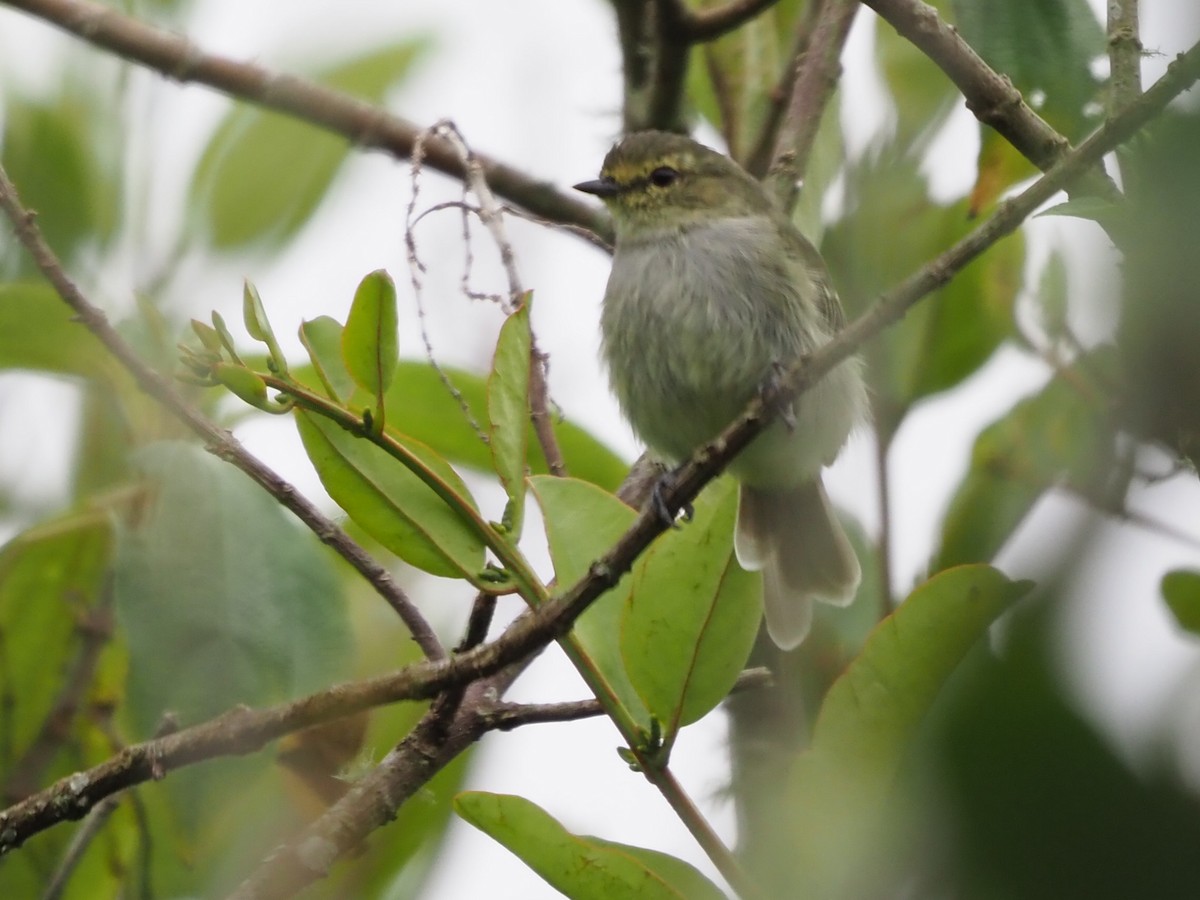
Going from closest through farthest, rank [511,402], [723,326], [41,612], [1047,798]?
1. [1047,798]
2. [511,402]
3. [41,612]
4. [723,326]

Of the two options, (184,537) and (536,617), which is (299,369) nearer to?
(184,537)

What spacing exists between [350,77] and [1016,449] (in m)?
1.92

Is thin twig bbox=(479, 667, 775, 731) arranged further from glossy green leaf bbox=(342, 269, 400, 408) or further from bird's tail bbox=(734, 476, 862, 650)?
bird's tail bbox=(734, 476, 862, 650)

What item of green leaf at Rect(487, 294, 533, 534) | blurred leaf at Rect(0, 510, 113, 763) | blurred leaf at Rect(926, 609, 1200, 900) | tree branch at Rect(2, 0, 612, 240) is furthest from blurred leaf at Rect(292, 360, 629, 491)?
blurred leaf at Rect(926, 609, 1200, 900)

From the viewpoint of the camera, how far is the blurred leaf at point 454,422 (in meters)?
3.06

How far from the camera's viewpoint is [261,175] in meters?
3.37

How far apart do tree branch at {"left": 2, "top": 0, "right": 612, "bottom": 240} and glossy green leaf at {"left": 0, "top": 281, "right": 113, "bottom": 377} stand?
0.87m

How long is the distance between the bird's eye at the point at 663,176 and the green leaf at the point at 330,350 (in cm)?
230

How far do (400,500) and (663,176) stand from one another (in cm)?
242

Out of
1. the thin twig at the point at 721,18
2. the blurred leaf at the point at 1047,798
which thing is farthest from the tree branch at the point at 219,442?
the blurred leaf at the point at 1047,798

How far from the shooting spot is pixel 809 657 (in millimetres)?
3137

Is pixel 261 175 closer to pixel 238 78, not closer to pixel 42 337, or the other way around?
pixel 238 78

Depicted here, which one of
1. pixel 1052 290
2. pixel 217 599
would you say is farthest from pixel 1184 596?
pixel 217 599

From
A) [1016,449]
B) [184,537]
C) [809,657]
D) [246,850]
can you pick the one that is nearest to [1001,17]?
[1016,449]
